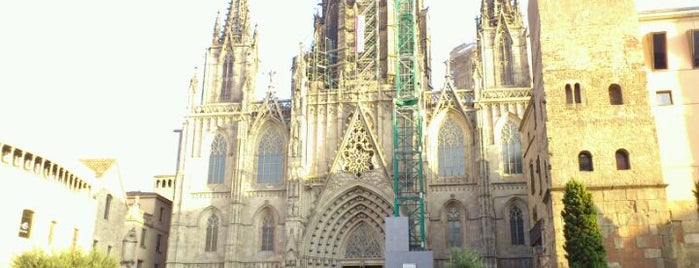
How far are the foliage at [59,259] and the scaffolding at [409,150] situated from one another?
1734 cm

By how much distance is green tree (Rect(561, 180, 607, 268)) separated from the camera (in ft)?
76.3

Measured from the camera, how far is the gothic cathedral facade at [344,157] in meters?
40.7

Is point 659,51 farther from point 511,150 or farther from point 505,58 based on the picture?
point 505,58

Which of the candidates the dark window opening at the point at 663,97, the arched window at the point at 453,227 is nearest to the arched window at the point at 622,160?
the dark window opening at the point at 663,97

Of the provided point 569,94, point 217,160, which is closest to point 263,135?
point 217,160

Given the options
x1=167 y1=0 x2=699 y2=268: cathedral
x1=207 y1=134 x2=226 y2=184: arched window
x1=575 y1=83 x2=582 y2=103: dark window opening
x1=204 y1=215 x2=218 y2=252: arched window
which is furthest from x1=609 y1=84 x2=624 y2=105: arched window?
x1=204 y1=215 x2=218 y2=252: arched window

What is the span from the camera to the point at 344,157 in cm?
4231

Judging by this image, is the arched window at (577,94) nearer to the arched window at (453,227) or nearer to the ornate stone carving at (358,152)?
the arched window at (453,227)

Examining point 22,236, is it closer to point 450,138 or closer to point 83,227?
point 83,227

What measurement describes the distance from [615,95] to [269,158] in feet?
80.0

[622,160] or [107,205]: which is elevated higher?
[622,160]

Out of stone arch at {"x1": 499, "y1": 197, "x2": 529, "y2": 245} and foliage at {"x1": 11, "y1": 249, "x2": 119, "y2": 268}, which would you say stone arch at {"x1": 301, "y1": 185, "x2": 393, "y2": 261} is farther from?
foliage at {"x1": 11, "y1": 249, "x2": 119, "y2": 268}

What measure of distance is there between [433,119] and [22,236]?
973 inches

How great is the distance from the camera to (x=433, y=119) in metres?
42.8
